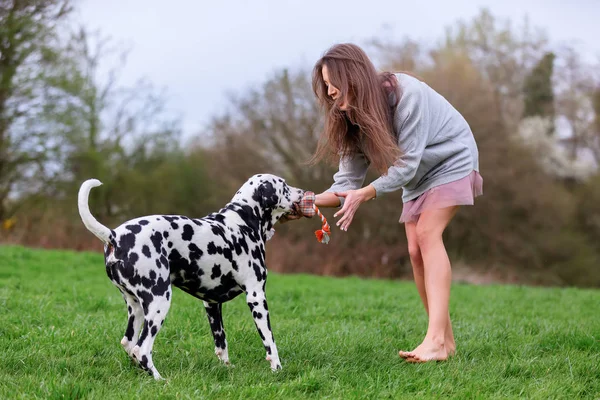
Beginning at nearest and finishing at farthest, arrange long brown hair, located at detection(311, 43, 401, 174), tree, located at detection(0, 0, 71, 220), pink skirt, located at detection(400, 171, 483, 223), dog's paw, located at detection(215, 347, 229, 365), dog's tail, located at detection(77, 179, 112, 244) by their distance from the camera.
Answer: dog's tail, located at detection(77, 179, 112, 244)
dog's paw, located at detection(215, 347, 229, 365)
long brown hair, located at detection(311, 43, 401, 174)
pink skirt, located at detection(400, 171, 483, 223)
tree, located at detection(0, 0, 71, 220)

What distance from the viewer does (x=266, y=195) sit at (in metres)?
4.22

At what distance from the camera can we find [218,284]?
3881mm

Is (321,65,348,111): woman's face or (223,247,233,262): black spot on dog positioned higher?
(321,65,348,111): woman's face

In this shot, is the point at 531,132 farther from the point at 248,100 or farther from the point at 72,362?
the point at 72,362

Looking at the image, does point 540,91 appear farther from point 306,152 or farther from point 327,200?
point 327,200

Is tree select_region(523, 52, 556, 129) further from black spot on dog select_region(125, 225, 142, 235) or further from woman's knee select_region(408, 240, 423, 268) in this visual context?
black spot on dog select_region(125, 225, 142, 235)

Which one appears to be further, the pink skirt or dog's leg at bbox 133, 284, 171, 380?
the pink skirt

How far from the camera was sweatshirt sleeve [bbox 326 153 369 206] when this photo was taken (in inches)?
192

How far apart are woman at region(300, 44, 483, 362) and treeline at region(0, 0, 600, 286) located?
13971 millimetres

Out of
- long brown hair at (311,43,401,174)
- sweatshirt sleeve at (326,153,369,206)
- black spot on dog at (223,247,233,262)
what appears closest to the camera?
black spot on dog at (223,247,233,262)

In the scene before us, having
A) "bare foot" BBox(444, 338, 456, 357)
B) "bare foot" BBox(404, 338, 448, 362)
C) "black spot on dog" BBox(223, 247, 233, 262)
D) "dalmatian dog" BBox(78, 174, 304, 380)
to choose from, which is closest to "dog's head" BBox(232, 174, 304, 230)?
"dalmatian dog" BBox(78, 174, 304, 380)

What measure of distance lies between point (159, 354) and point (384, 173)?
2057 millimetres

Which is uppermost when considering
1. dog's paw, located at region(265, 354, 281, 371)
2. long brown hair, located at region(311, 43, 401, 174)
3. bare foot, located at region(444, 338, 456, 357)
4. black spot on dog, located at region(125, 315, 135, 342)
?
long brown hair, located at region(311, 43, 401, 174)

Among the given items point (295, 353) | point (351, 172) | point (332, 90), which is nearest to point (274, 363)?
point (295, 353)
